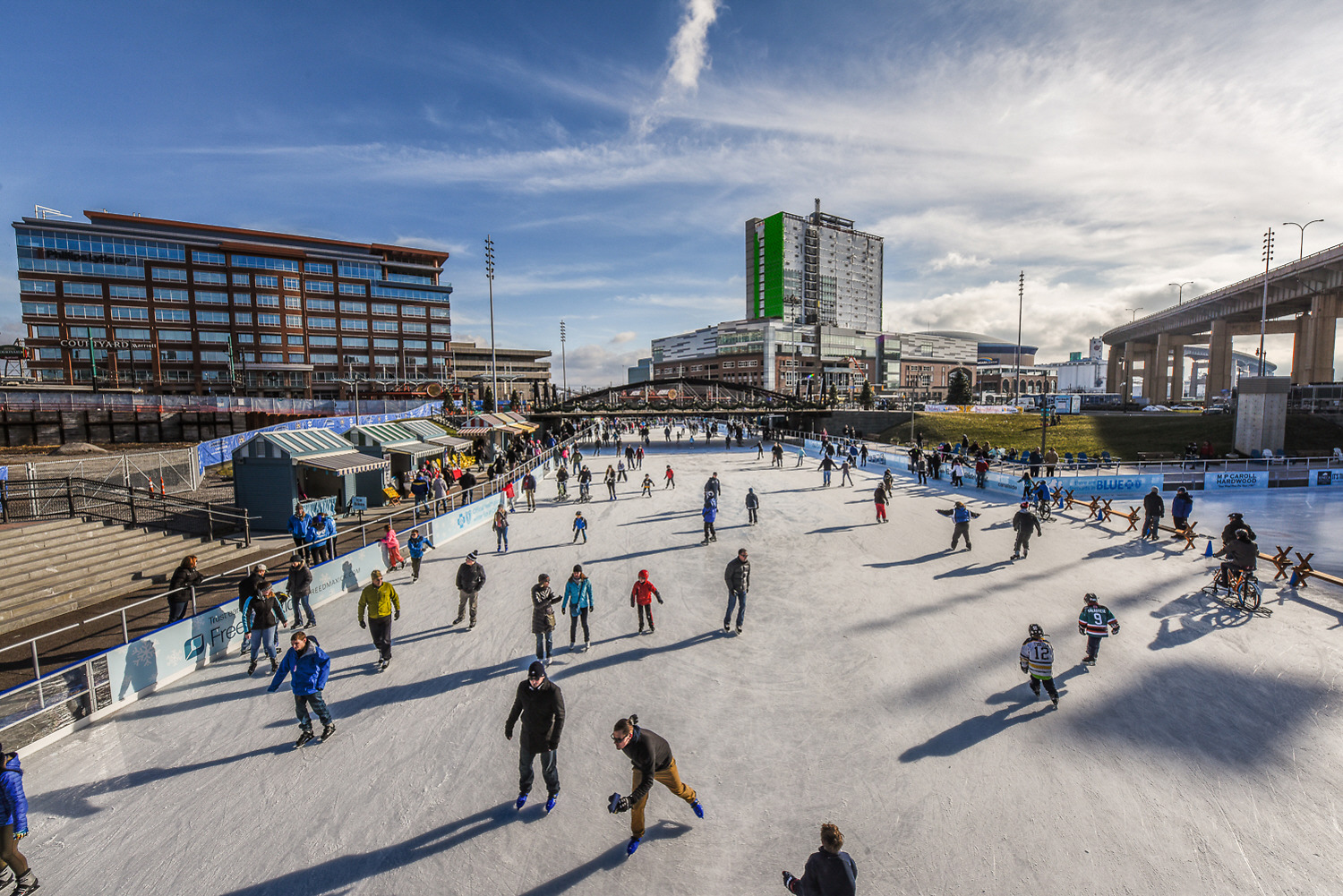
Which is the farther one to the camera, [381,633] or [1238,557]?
[1238,557]

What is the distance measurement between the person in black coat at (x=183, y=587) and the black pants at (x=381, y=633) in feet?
10.8

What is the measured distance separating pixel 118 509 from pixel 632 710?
16018 millimetres

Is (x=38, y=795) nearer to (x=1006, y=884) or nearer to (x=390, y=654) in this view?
(x=390, y=654)

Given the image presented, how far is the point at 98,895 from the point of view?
4.46m

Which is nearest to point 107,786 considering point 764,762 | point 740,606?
point 764,762

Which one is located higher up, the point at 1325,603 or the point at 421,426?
the point at 421,426

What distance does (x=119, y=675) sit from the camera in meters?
7.32

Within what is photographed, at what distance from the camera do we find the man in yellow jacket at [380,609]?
7859 millimetres

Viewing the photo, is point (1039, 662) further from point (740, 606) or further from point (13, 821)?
point (13, 821)

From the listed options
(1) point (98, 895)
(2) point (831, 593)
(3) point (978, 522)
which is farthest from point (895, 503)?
(1) point (98, 895)

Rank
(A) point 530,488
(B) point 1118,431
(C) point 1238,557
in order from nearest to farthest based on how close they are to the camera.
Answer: (C) point 1238,557, (A) point 530,488, (B) point 1118,431

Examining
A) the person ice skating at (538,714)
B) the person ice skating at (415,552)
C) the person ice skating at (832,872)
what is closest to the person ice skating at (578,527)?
the person ice skating at (415,552)

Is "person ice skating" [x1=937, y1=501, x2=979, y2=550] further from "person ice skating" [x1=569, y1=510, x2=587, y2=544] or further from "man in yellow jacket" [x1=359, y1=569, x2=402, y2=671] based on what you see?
"man in yellow jacket" [x1=359, y1=569, x2=402, y2=671]

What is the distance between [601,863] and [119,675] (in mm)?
7477
